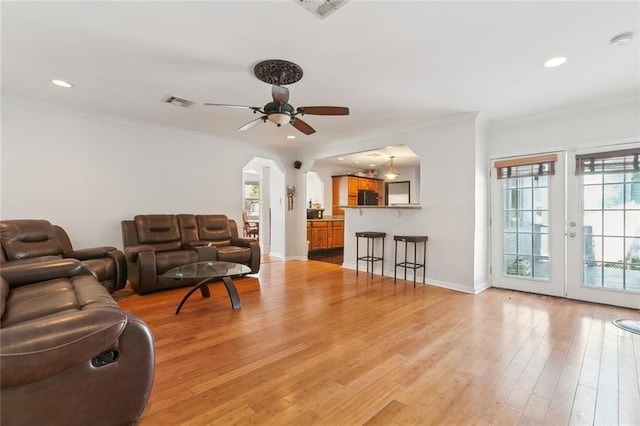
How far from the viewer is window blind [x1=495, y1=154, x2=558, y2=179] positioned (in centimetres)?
391

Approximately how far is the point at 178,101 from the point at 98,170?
5.97 feet

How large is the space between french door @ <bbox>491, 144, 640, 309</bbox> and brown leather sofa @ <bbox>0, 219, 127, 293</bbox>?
17.3ft

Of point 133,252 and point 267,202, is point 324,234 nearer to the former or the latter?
point 267,202

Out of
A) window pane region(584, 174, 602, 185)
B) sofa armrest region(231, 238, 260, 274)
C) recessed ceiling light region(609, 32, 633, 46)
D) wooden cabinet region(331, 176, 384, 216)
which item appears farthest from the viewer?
wooden cabinet region(331, 176, 384, 216)

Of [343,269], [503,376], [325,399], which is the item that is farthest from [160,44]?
[343,269]

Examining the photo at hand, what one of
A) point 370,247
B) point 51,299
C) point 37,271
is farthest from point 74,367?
point 370,247

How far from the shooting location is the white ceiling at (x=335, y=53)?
80.3 inches

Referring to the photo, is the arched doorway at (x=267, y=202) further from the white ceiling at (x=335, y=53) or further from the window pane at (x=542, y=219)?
the window pane at (x=542, y=219)

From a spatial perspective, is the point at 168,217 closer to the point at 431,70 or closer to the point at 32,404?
the point at 32,404

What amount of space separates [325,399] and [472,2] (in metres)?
2.69

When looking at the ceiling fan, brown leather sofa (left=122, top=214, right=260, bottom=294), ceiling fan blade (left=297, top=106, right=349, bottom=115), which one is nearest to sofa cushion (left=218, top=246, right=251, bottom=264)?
brown leather sofa (left=122, top=214, right=260, bottom=294)

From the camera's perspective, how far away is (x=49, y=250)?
11.4 ft

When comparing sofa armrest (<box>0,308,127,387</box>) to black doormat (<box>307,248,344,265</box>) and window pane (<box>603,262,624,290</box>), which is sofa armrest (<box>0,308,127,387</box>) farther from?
black doormat (<box>307,248,344,265</box>)

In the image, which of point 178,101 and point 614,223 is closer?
point 614,223
